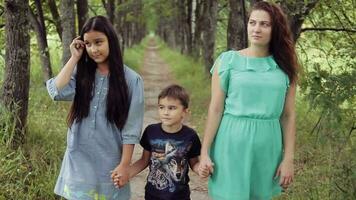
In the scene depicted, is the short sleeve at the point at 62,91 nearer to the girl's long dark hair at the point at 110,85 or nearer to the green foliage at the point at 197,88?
the girl's long dark hair at the point at 110,85

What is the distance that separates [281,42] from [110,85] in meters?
1.15

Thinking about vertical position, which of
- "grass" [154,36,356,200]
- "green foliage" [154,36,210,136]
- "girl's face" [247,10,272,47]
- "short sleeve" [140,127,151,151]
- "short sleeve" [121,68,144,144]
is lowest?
"green foliage" [154,36,210,136]

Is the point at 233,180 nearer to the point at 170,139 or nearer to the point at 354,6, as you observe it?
the point at 170,139

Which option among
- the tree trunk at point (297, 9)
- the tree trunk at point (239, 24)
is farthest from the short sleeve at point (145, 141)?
the tree trunk at point (239, 24)

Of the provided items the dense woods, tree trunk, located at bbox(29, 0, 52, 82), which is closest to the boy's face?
the dense woods

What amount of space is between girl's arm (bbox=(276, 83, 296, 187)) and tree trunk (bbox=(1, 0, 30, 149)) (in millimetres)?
3100

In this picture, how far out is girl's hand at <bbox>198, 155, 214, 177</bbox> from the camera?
3.16 m

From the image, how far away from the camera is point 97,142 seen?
331 cm

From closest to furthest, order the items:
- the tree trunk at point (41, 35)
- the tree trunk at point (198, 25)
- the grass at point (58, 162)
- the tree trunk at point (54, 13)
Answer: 1. the grass at point (58, 162)
2. the tree trunk at point (41, 35)
3. the tree trunk at point (54, 13)
4. the tree trunk at point (198, 25)

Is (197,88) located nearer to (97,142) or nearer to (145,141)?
(145,141)

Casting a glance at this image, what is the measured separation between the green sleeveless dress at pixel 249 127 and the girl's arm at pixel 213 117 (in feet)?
0.10

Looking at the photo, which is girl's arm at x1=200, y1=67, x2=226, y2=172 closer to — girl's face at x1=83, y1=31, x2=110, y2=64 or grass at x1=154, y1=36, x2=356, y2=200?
girl's face at x1=83, y1=31, x2=110, y2=64

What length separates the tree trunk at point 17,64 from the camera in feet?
17.1

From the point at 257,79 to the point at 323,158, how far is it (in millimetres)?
3437
